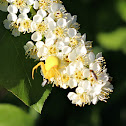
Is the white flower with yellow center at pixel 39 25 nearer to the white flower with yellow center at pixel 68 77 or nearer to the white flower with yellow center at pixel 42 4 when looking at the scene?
the white flower with yellow center at pixel 42 4

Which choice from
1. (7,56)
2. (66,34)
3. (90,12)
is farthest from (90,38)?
(7,56)

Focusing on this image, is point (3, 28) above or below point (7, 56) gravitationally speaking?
above

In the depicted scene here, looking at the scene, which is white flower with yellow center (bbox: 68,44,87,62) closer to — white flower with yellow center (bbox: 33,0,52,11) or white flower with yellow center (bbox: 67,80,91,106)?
white flower with yellow center (bbox: 67,80,91,106)

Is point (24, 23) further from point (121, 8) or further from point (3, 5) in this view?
point (121, 8)

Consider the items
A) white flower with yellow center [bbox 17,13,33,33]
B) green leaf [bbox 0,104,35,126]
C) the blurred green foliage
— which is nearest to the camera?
white flower with yellow center [bbox 17,13,33,33]

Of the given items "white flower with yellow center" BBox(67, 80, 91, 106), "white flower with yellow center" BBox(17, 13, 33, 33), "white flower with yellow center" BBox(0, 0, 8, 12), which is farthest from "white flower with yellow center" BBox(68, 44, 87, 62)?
"white flower with yellow center" BBox(0, 0, 8, 12)

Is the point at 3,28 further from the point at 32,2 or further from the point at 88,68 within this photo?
the point at 88,68

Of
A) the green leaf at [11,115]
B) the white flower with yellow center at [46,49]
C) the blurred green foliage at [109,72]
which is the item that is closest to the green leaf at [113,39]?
the blurred green foliage at [109,72]
